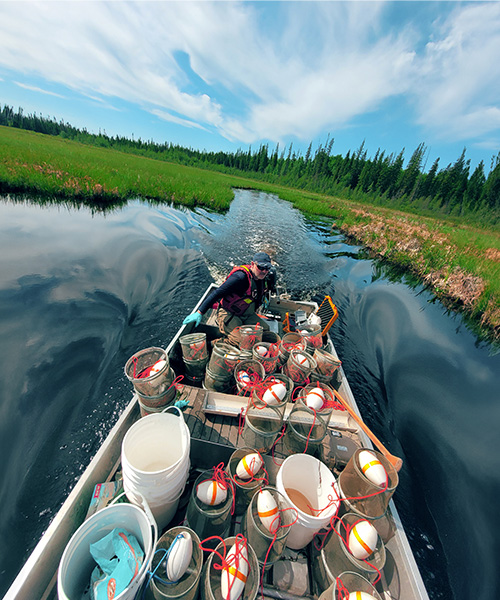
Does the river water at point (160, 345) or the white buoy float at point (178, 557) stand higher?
the white buoy float at point (178, 557)

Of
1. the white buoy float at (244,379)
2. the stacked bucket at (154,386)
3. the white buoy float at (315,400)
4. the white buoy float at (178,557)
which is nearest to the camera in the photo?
the white buoy float at (178,557)

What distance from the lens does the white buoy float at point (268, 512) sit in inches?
85.4

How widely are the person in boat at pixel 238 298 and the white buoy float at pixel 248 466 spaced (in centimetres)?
278

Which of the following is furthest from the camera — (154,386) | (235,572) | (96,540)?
(154,386)

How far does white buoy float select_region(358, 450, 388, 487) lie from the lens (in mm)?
2527

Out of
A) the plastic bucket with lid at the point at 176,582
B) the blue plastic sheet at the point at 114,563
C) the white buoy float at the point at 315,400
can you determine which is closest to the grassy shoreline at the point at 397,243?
the white buoy float at the point at 315,400

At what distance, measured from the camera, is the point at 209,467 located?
3.34 metres

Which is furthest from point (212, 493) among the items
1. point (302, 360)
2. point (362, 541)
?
point (302, 360)

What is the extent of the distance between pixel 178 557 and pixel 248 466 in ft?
3.10

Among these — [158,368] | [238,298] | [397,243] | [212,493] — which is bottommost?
[212,493]

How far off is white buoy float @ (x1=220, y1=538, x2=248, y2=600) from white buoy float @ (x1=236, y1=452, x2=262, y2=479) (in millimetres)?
675

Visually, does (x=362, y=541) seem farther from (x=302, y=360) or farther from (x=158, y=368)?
(x=158, y=368)

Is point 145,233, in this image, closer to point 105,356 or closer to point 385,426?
point 105,356

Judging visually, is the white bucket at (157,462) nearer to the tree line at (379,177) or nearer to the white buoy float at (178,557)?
the white buoy float at (178,557)
